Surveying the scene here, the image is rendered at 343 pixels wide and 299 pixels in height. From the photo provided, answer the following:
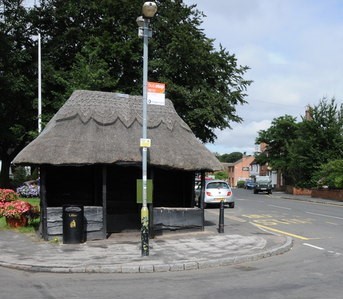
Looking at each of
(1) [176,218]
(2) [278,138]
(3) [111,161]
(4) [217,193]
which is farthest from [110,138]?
(2) [278,138]

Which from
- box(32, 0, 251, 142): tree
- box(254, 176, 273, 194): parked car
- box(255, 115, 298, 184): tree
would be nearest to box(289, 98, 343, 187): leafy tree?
box(254, 176, 273, 194): parked car

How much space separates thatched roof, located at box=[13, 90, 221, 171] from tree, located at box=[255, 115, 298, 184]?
53.3 metres

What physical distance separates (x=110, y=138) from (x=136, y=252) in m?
4.14

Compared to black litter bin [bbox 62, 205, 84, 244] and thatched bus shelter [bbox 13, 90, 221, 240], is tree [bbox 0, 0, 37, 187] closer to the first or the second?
thatched bus shelter [bbox 13, 90, 221, 240]

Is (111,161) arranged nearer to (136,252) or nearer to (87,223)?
(87,223)

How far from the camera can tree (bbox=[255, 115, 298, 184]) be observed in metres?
69.1

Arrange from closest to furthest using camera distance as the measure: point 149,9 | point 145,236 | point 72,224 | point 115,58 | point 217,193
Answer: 1. point 149,9
2. point 145,236
3. point 72,224
4. point 217,193
5. point 115,58

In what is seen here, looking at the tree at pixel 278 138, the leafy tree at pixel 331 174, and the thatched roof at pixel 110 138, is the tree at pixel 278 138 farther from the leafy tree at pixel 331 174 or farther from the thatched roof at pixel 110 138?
the thatched roof at pixel 110 138

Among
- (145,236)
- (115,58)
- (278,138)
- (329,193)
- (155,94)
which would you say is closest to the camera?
(145,236)

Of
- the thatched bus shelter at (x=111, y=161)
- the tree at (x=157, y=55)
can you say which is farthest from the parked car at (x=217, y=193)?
the thatched bus shelter at (x=111, y=161)

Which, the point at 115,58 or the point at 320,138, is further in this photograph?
the point at 320,138

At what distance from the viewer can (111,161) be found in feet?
45.9

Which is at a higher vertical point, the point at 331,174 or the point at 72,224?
the point at 331,174

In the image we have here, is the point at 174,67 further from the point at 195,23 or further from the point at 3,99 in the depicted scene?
the point at 3,99
